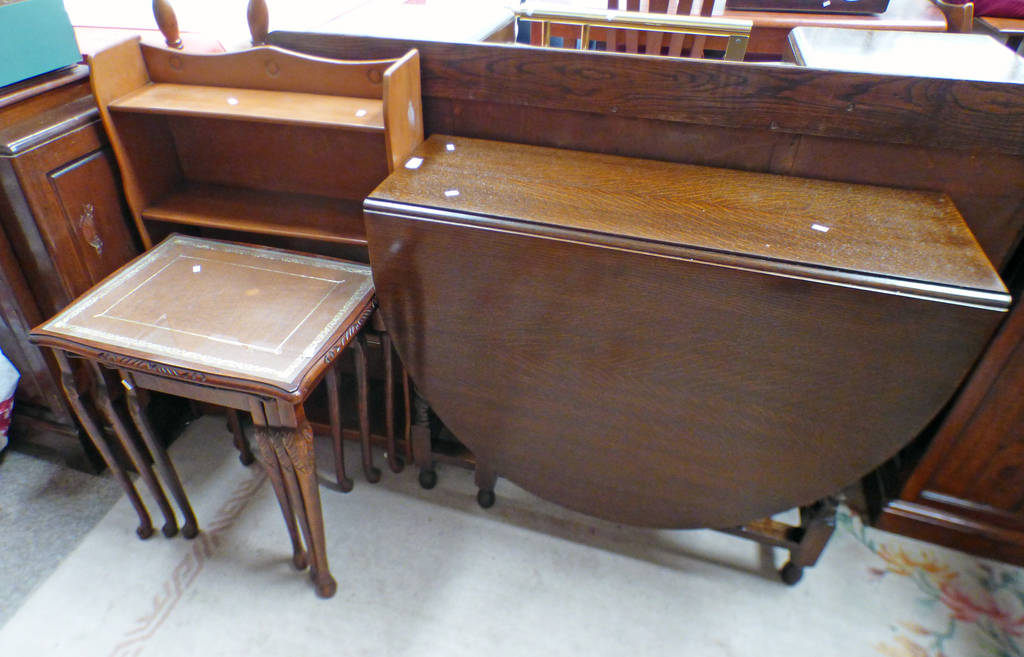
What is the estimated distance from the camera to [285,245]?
5.13 ft

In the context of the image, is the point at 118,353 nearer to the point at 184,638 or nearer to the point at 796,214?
the point at 184,638

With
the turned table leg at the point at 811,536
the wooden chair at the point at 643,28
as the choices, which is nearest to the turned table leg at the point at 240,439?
the wooden chair at the point at 643,28

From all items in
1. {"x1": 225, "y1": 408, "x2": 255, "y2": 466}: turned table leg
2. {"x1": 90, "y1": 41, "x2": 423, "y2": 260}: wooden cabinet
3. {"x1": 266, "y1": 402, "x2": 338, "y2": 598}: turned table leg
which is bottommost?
{"x1": 225, "y1": 408, "x2": 255, "y2": 466}: turned table leg

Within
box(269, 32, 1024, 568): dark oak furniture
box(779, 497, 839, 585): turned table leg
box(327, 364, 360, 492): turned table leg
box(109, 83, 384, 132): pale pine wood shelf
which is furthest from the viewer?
box(327, 364, 360, 492): turned table leg

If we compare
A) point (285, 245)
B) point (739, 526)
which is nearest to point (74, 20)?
point (285, 245)

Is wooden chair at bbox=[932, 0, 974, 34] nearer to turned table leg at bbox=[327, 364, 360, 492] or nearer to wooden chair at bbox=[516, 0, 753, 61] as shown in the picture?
wooden chair at bbox=[516, 0, 753, 61]

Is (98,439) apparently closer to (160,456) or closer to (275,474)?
(160,456)

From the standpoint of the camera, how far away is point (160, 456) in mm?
1334

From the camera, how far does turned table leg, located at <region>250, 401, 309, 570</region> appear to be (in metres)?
1.10

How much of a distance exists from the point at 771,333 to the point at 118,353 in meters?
1.09

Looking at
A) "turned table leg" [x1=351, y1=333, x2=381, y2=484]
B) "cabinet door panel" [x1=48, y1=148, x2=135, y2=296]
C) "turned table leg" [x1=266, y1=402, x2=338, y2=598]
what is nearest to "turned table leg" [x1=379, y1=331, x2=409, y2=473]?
"turned table leg" [x1=351, y1=333, x2=381, y2=484]

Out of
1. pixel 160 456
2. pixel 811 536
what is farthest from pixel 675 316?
pixel 160 456

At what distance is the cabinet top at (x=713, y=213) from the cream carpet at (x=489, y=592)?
2.68 ft

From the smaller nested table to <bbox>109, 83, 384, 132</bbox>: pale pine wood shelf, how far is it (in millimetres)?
290
